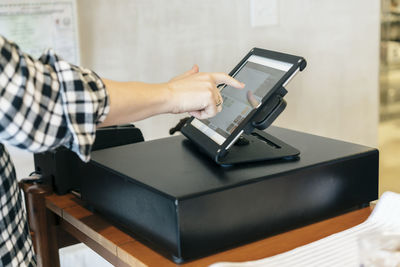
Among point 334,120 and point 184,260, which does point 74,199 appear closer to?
point 184,260

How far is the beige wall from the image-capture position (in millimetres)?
2541

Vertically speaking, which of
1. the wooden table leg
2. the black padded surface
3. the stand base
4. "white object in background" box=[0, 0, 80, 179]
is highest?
"white object in background" box=[0, 0, 80, 179]

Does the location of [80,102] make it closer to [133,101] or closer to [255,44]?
[133,101]

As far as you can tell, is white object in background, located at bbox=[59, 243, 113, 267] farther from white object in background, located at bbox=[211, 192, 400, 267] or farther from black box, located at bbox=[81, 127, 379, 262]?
white object in background, located at bbox=[211, 192, 400, 267]

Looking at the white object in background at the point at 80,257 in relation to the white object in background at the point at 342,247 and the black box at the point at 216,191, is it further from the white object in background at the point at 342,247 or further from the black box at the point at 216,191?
the white object in background at the point at 342,247

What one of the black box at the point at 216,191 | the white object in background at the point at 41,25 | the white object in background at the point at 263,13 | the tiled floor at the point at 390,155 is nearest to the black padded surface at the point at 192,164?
the black box at the point at 216,191

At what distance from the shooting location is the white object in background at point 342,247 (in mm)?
919

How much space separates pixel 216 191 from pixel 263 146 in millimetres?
241

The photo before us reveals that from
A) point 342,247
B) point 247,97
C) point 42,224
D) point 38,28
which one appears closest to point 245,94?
point 247,97

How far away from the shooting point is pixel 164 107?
0.95 metres

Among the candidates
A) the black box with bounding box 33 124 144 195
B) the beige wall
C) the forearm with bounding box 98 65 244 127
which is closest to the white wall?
the beige wall

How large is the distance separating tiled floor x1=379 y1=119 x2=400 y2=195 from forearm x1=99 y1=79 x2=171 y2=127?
2904mm

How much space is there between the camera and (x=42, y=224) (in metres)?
1.35

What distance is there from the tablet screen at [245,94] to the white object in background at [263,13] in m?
1.75
